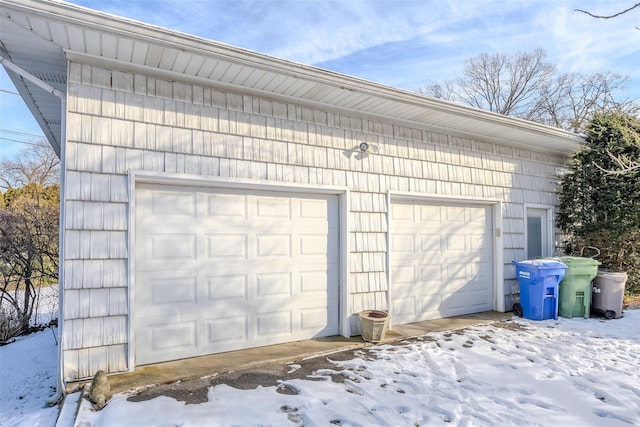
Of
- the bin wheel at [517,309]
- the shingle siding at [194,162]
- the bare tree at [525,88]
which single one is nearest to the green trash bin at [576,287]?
the bin wheel at [517,309]

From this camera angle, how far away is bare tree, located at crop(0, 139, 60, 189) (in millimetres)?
19969

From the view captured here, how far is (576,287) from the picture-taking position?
5598 mm

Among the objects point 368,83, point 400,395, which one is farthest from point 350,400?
point 368,83

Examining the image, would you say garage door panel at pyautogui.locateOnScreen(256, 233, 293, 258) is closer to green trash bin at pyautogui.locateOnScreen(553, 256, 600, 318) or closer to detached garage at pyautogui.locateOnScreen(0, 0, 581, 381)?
detached garage at pyautogui.locateOnScreen(0, 0, 581, 381)

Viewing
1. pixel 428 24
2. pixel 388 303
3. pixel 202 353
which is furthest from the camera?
pixel 428 24

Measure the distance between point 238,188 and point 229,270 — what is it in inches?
36.1

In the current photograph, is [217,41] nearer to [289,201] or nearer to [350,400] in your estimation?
[289,201]

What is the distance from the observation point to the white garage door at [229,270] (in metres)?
3.64

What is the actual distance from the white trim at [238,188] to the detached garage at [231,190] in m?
0.02

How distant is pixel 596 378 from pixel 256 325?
3.36 meters

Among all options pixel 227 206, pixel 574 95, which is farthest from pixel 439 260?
pixel 574 95

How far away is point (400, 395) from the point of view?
119 inches

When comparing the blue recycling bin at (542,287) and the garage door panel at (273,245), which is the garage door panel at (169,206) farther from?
the blue recycling bin at (542,287)

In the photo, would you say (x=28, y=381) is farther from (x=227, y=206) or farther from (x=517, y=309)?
(x=517, y=309)
